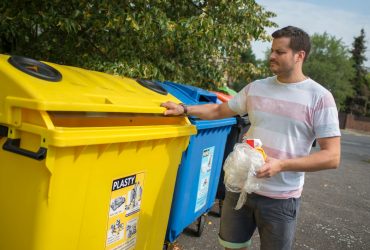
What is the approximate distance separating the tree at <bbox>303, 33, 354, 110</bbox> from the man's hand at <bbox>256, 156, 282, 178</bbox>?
47.5 meters

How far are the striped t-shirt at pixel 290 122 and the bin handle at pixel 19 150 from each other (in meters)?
1.35

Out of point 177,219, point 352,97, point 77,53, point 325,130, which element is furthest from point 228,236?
point 352,97

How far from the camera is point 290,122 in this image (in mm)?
Answer: 2418

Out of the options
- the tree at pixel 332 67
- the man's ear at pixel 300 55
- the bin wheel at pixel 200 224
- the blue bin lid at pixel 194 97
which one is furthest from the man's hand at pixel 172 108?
the tree at pixel 332 67

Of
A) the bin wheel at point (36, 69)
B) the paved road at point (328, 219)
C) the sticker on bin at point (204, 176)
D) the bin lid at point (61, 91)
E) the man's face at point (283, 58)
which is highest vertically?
the man's face at point (283, 58)

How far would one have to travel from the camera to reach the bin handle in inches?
69.2

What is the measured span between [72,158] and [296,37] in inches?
59.6

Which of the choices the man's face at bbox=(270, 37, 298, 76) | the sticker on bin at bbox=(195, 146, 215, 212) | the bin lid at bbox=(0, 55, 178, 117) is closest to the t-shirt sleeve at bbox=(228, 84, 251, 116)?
the man's face at bbox=(270, 37, 298, 76)

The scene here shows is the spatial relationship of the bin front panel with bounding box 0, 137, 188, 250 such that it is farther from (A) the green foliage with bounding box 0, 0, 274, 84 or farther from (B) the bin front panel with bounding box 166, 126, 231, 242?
(A) the green foliage with bounding box 0, 0, 274, 84

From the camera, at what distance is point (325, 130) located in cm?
232

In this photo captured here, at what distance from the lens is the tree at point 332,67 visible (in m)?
50.0

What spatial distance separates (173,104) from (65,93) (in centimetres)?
96

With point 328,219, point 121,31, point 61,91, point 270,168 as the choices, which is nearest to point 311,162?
point 270,168

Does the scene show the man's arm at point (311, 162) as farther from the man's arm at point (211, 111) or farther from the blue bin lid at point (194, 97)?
the blue bin lid at point (194, 97)
